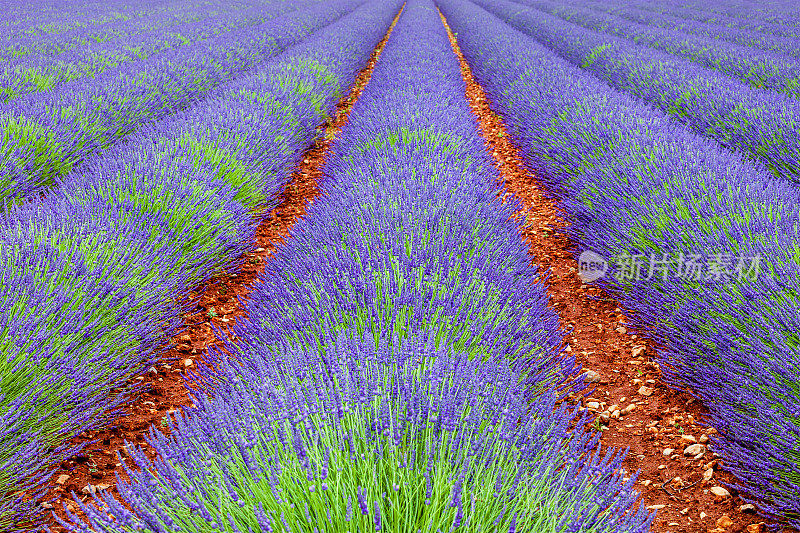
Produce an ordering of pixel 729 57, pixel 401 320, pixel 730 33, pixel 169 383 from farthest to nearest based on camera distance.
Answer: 1. pixel 730 33
2. pixel 729 57
3. pixel 169 383
4. pixel 401 320

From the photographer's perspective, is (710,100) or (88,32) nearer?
(710,100)

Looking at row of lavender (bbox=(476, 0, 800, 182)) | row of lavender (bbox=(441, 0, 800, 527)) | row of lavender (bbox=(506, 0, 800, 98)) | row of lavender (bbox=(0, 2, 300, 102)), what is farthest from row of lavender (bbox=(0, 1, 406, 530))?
row of lavender (bbox=(506, 0, 800, 98))

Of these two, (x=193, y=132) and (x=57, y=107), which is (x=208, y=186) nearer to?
(x=193, y=132)

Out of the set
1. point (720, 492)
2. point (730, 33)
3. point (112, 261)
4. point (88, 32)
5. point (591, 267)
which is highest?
point (88, 32)

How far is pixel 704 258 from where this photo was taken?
7.73ft

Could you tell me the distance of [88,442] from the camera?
1.82 m

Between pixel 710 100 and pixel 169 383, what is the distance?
186 inches

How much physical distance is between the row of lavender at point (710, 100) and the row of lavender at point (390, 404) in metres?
2.29

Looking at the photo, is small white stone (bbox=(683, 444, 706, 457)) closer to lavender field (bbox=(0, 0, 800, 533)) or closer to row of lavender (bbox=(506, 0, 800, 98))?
lavender field (bbox=(0, 0, 800, 533))

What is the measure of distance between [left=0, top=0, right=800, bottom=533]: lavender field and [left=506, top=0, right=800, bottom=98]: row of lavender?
3.34 feet

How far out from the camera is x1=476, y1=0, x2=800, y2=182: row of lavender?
3.66 meters

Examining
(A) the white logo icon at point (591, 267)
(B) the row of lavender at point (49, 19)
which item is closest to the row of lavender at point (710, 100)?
(A) the white logo icon at point (591, 267)

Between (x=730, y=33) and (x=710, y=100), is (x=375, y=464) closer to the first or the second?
(x=710, y=100)

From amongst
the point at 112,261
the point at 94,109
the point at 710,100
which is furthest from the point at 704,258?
the point at 94,109
